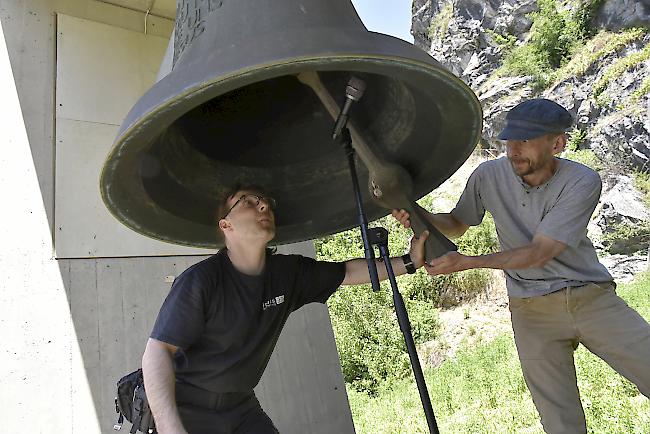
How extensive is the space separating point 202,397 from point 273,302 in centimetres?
42

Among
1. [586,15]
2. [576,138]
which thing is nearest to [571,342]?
[576,138]

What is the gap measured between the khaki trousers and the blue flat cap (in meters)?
0.68

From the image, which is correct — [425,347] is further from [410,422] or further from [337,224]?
[337,224]

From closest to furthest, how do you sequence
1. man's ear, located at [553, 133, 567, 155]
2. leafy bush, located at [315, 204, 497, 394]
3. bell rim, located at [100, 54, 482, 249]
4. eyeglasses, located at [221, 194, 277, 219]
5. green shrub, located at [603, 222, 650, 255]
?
bell rim, located at [100, 54, 482, 249]
eyeglasses, located at [221, 194, 277, 219]
man's ear, located at [553, 133, 567, 155]
leafy bush, located at [315, 204, 497, 394]
green shrub, located at [603, 222, 650, 255]

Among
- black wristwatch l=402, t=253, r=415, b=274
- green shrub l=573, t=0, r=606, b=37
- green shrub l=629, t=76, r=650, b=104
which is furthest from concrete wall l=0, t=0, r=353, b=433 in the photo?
green shrub l=573, t=0, r=606, b=37

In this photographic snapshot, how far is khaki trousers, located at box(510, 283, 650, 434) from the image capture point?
7.47 feet

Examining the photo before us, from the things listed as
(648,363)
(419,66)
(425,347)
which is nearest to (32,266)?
(419,66)

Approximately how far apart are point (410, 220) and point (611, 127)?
19.2 m

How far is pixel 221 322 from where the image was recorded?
2.01m

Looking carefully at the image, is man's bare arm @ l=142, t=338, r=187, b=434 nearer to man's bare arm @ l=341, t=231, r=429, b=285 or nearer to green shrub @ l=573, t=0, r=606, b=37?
man's bare arm @ l=341, t=231, r=429, b=285

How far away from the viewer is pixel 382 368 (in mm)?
13086

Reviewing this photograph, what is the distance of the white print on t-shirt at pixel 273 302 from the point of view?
2.13 metres

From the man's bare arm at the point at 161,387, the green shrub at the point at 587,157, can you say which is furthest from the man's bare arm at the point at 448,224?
the green shrub at the point at 587,157

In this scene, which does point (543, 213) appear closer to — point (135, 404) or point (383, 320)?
point (135, 404)
